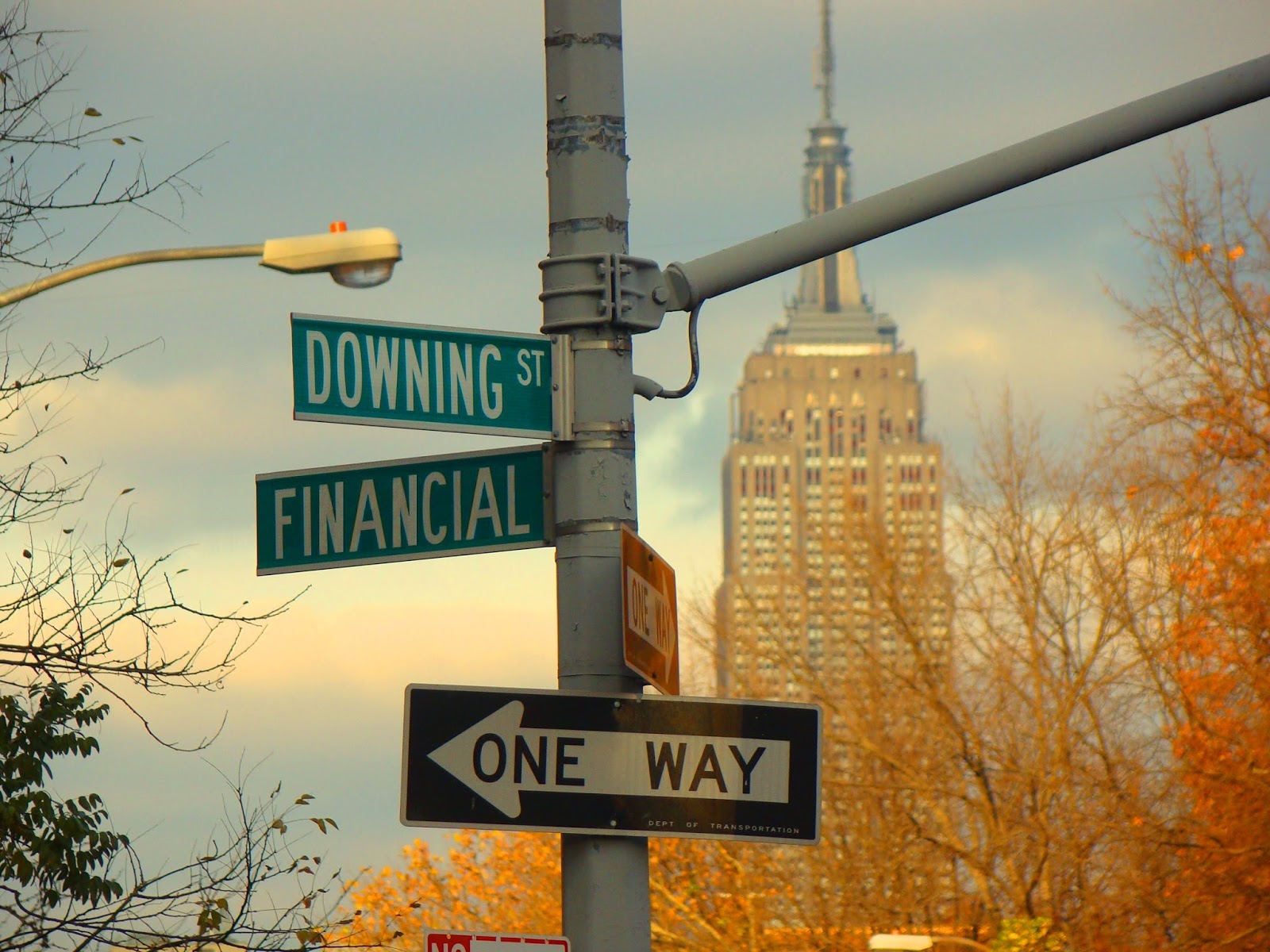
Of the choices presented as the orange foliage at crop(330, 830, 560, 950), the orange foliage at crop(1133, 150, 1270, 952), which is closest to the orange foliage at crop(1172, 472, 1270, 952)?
the orange foliage at crop(1133, 150, 1270, 952)

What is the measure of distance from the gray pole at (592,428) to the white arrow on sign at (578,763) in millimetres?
147

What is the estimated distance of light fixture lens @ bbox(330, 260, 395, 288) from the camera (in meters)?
6.91

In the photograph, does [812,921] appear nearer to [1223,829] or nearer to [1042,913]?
[1042,913]

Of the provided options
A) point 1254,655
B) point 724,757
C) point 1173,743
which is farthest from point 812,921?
point 724,757

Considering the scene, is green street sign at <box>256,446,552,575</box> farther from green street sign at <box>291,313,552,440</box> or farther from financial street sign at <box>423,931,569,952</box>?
financial street sign at <box>423,931,569,952</box>

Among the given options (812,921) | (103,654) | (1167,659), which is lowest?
(812,921)

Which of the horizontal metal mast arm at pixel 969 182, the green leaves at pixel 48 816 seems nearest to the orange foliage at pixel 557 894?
the green leaves at pixel 48 816

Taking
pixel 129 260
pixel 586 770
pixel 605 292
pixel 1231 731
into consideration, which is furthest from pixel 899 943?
pixel 605 292

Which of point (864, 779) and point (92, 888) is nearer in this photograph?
point (92, 888)

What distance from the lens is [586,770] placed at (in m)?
4.72

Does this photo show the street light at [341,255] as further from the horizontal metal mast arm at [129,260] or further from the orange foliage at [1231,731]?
the orange foliage at [1231,731]

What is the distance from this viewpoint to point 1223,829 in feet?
57.7

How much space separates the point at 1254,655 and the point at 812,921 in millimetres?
7270

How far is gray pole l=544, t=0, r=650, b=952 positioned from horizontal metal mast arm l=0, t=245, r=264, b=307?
251cm
